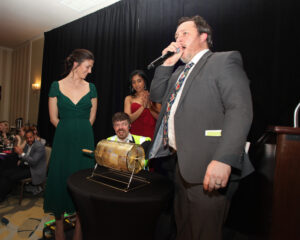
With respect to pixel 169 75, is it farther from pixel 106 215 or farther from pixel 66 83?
pixel 66 83

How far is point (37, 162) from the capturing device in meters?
3.34

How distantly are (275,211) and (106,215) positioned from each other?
0.84m

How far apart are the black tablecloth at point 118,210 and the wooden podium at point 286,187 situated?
0.55m

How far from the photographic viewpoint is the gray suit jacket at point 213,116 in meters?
0.99

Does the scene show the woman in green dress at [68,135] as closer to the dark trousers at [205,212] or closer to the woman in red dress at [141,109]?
the woman in red dress at [141,109]

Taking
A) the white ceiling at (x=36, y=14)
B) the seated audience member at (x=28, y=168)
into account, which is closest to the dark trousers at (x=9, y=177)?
the seated audience member at (x=28, y=168)

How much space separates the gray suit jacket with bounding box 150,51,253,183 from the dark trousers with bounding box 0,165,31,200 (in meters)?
3.00

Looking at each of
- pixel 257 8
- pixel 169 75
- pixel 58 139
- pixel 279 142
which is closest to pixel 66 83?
pixel 58 139

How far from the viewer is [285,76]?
208 cm

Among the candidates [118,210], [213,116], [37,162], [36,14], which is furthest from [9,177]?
[36,14]

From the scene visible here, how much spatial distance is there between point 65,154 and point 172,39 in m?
1.95

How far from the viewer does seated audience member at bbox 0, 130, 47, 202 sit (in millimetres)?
3186

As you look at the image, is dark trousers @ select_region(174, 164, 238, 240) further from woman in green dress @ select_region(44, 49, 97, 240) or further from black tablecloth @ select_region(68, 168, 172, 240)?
woman in green dress @ select_region(44, 49, 97, 240)

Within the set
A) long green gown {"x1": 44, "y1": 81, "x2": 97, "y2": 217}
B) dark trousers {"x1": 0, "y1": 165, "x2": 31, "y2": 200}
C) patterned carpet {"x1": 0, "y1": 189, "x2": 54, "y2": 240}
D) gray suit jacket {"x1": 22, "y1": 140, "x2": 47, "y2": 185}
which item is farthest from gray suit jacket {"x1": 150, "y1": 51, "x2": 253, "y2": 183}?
dark trousers {"x1": 0, "y1": 165, "x2": 31, "y2": 200}
